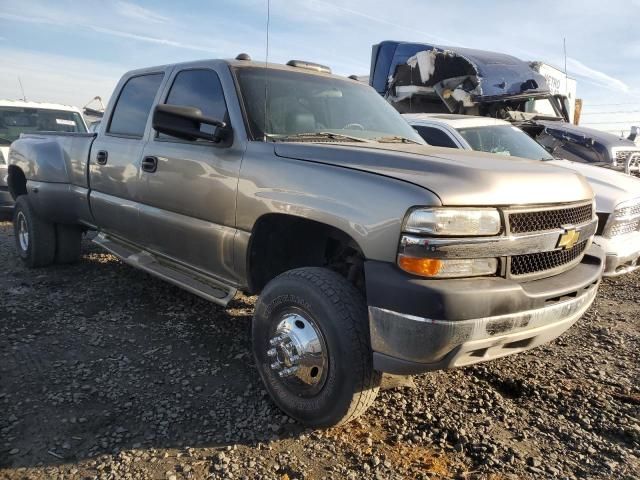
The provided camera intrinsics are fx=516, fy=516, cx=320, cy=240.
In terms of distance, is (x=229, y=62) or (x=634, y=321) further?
(x=634, y=321)

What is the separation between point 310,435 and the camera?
8.66 ft

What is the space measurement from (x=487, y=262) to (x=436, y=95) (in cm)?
779

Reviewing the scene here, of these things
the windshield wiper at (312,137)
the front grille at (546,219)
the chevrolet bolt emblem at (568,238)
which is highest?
the windshield wiper at (312,137)

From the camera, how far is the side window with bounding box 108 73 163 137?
411 centimetres

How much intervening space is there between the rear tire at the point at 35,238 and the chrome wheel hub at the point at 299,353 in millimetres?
3572

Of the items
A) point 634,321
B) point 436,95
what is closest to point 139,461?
point 634,321

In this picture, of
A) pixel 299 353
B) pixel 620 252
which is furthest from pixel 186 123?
pixel 620 252

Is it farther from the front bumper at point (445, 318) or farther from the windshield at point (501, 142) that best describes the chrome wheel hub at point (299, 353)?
the windshield at point (501, 142)

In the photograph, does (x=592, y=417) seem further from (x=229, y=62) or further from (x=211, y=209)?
(x=229, y=62)

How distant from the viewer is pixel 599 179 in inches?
209

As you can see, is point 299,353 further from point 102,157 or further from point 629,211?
point 629,211

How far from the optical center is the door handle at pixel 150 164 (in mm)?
3697

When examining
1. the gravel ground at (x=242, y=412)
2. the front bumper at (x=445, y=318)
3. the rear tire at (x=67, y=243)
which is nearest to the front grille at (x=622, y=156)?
the gravel ground at (x=242, y=412)

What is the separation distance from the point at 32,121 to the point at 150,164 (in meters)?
6.20
